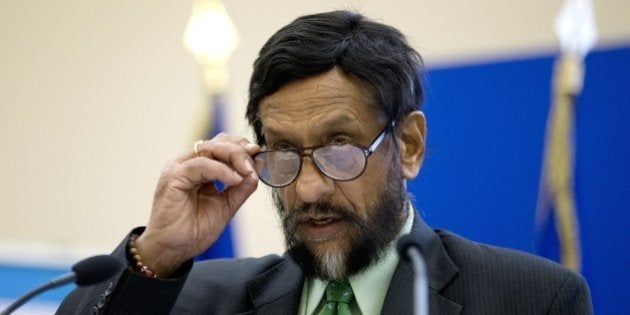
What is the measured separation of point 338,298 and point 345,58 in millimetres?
613

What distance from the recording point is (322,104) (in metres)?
2.37

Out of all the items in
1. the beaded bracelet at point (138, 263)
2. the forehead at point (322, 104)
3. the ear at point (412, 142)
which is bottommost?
the beaded bracelet at point (138, 263)

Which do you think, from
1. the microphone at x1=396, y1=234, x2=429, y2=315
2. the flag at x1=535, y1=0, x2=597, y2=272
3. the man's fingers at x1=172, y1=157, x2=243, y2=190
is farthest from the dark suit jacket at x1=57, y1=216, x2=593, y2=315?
the flag at x1=535, y1=0, x2=597, y2=272

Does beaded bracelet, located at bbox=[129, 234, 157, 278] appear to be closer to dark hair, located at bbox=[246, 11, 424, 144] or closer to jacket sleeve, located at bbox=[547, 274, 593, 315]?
dark hair, located at bbox=[246, 11, 424, 144]

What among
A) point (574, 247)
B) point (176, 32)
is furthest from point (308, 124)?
point (176, 32)

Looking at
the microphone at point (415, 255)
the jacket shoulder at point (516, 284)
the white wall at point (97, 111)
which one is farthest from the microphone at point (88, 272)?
the white wall at point (97, 111)

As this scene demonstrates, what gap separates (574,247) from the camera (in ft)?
11.7

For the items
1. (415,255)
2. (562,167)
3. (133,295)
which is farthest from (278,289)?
(562,167)

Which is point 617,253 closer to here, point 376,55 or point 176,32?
point 376,55

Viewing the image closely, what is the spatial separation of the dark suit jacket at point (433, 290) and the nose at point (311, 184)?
278mm

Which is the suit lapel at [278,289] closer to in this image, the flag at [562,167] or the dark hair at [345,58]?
the dark hair at [345,58]

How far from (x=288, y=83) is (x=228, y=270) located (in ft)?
1.98

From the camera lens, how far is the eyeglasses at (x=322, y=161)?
91.4 inches

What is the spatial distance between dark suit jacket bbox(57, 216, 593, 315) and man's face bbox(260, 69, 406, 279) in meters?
0.14
